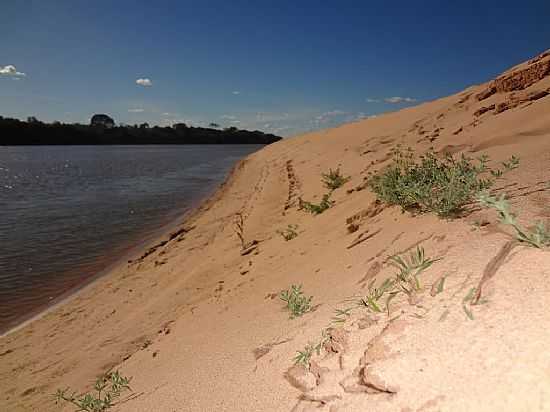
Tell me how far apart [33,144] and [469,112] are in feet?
259

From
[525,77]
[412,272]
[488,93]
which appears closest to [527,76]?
[525,77]

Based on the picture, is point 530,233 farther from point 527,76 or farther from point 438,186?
point 527,76

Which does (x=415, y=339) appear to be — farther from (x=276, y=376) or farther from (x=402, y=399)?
(x=276, y=376)

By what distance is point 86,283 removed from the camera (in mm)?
6359

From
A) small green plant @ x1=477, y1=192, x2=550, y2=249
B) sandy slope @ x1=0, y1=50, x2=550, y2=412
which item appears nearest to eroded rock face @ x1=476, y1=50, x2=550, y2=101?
sandy slope @ x1=0, y1=50, x2=550, y2=412

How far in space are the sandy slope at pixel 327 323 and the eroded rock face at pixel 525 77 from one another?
100cm

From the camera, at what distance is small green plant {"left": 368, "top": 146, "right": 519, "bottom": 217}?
2316 millimetres

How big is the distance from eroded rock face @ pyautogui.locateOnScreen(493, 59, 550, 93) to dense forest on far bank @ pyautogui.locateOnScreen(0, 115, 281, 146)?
75343 mm

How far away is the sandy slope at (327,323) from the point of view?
112cm

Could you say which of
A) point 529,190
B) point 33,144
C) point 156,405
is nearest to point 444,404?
point 156,405

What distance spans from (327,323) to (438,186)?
164cm

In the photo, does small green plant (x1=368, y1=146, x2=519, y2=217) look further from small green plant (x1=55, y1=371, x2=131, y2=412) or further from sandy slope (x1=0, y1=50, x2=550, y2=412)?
small green plant (x1=55, y1=371, x2=131, y2=412)

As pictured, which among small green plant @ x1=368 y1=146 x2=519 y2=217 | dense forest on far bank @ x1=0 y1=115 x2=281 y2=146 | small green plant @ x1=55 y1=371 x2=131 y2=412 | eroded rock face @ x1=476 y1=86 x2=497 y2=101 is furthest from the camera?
dense forest on far bank @ x1=0 y1=115 x2=281 y2=146

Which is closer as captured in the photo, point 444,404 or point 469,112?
point 444,404
